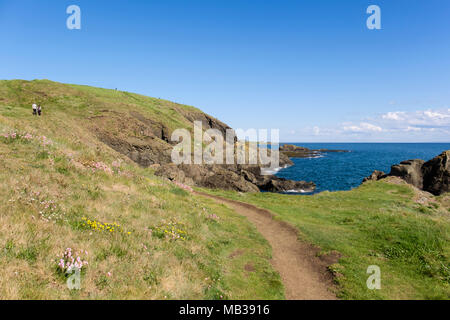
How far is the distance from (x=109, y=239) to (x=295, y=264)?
10416 mm

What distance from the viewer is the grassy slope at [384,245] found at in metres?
11.0

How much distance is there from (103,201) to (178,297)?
8.33 metres

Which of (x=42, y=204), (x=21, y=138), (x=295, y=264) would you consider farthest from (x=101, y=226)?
(x=21, y=138)

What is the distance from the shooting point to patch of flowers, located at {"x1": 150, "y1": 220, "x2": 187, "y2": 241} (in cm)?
1242

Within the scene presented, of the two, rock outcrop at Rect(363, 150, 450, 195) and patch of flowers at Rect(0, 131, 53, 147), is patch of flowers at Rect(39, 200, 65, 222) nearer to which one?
patch of flowers at Rect(0, 131, 53, 147)

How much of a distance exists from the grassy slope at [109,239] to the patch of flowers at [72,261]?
0.70ft

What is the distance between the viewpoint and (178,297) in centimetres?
809

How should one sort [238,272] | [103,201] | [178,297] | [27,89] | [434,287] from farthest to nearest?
[27,89] < [103,201] < [238,272] < [434,287] < [178,297]

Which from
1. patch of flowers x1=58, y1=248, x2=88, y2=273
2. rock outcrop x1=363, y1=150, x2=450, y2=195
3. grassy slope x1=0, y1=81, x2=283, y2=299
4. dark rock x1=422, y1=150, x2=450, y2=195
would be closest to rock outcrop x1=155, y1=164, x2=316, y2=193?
rock outcrop x1=363, y1=150, x2=450, y2=195

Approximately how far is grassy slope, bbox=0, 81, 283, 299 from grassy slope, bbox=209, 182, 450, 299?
4.26 metres

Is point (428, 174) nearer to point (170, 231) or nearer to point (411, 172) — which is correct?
point (411, 172)

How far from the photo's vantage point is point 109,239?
1005cm
